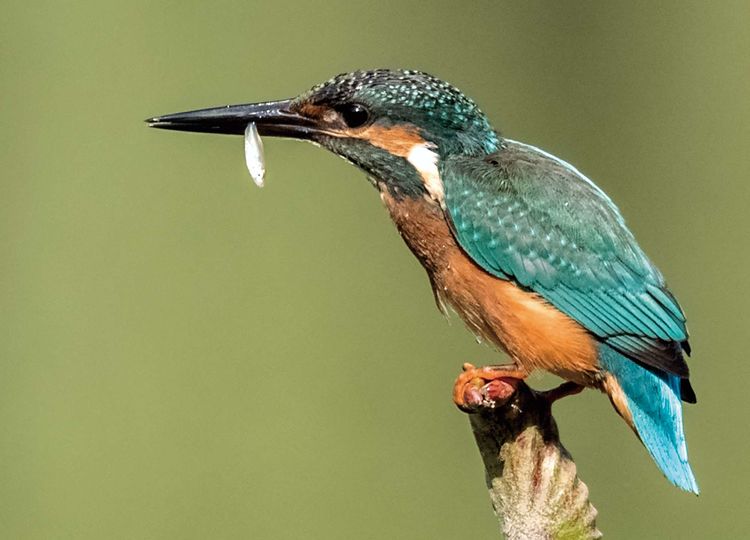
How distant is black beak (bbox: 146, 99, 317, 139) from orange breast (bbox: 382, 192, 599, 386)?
294 mm

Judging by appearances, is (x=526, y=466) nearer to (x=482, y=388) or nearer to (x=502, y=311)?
(x=482, y=388)

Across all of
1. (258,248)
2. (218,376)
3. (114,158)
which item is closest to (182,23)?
(114,158)

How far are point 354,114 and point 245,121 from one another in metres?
0.26

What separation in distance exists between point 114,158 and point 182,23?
554 mm

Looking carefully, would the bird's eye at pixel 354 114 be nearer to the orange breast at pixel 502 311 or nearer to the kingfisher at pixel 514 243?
the kingfisher at pixel 514 243

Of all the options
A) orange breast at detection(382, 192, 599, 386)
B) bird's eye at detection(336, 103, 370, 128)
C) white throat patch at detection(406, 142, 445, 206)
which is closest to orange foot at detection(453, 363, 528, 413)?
orange breast at detection(382, 192, 599, 386)

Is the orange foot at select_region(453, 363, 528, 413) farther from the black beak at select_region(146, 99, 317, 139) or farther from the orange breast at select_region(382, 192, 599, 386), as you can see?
the black beak at select_region(146, 99, 317, 139)

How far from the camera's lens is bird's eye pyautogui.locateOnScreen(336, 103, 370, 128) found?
9.35 ft

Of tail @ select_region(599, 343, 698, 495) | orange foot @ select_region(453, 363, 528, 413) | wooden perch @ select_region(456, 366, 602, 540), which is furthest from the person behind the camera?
tail @ select_region(599, 343, 698, 495)

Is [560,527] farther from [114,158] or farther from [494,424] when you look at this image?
[114,158]

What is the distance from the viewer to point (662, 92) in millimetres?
5176

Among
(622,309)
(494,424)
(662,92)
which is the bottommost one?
(494,424)

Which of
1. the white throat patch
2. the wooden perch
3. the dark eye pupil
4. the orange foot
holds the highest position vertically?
the dark eye pupil

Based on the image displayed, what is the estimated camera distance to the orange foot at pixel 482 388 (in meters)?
2.45
